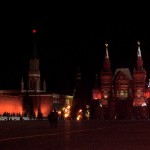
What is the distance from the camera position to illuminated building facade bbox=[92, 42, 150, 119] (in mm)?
97000

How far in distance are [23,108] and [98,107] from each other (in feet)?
52.5

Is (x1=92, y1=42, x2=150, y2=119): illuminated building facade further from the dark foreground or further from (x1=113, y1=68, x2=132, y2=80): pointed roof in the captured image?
the dark foreground

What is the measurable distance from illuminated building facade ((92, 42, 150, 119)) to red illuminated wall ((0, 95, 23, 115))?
1626 centimetres

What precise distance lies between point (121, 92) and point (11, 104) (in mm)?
25262

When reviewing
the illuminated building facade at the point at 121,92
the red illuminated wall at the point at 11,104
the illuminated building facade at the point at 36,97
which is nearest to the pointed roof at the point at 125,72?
the illuminated building facade at the point at 121,92

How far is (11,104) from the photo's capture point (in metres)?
93.2

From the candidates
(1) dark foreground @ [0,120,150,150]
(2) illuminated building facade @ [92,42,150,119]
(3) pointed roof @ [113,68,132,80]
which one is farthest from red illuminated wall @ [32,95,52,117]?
(1) dark foreground @ [0,120,150,150]

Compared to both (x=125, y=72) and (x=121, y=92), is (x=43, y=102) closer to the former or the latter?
(x=121, y=92)

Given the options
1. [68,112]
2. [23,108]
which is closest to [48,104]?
[68,112]

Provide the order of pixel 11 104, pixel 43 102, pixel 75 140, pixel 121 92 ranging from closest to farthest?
pixel 75 140
pixel 11 104
pixel 121 92
pixel 43 102

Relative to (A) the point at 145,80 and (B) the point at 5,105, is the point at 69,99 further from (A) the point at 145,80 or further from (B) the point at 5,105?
(B) the point at 5,105

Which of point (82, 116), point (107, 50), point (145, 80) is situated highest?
point (107, 50)

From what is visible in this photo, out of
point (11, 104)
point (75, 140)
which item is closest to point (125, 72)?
point (11, 104)

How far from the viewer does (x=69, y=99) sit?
12400cm
